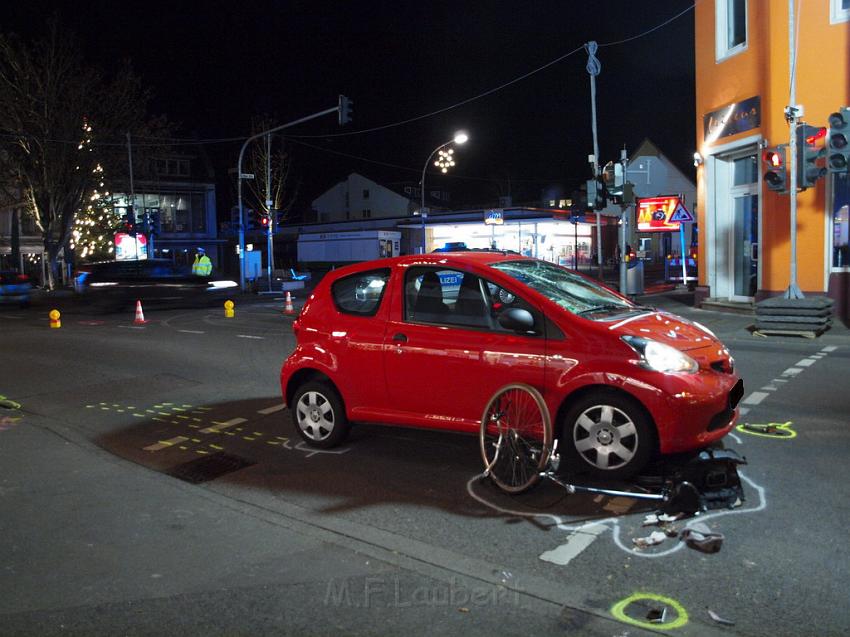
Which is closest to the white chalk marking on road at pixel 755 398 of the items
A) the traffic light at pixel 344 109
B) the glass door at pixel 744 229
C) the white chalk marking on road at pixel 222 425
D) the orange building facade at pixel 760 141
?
the white chalk marking on road at pixel 222 425

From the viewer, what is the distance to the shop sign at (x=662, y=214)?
26.3 m

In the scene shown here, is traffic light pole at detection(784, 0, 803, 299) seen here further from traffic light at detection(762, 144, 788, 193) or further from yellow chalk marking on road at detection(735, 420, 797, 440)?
yellow chalk marking on road at detection(735, 420, 797, 440)

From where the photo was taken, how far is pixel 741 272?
60.0 feet

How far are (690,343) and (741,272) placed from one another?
14482 millimetres

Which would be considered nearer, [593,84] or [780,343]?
[780,343]

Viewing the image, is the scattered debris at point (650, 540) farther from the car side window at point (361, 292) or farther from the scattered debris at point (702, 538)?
the car side window at point (361, 292)

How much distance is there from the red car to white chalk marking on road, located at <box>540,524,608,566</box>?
719mm

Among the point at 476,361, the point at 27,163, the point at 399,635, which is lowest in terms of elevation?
the point at 399,635

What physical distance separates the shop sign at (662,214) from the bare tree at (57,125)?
24543 mm

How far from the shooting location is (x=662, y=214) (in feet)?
90.8

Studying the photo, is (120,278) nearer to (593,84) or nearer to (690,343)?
(593,84)

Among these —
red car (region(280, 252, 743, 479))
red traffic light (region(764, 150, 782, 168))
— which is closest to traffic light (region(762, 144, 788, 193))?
red traffic light (region(764, 150, 782, 168))

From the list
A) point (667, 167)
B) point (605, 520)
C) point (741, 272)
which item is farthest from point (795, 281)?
point (667, 167)

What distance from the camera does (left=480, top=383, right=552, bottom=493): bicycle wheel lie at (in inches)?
200
